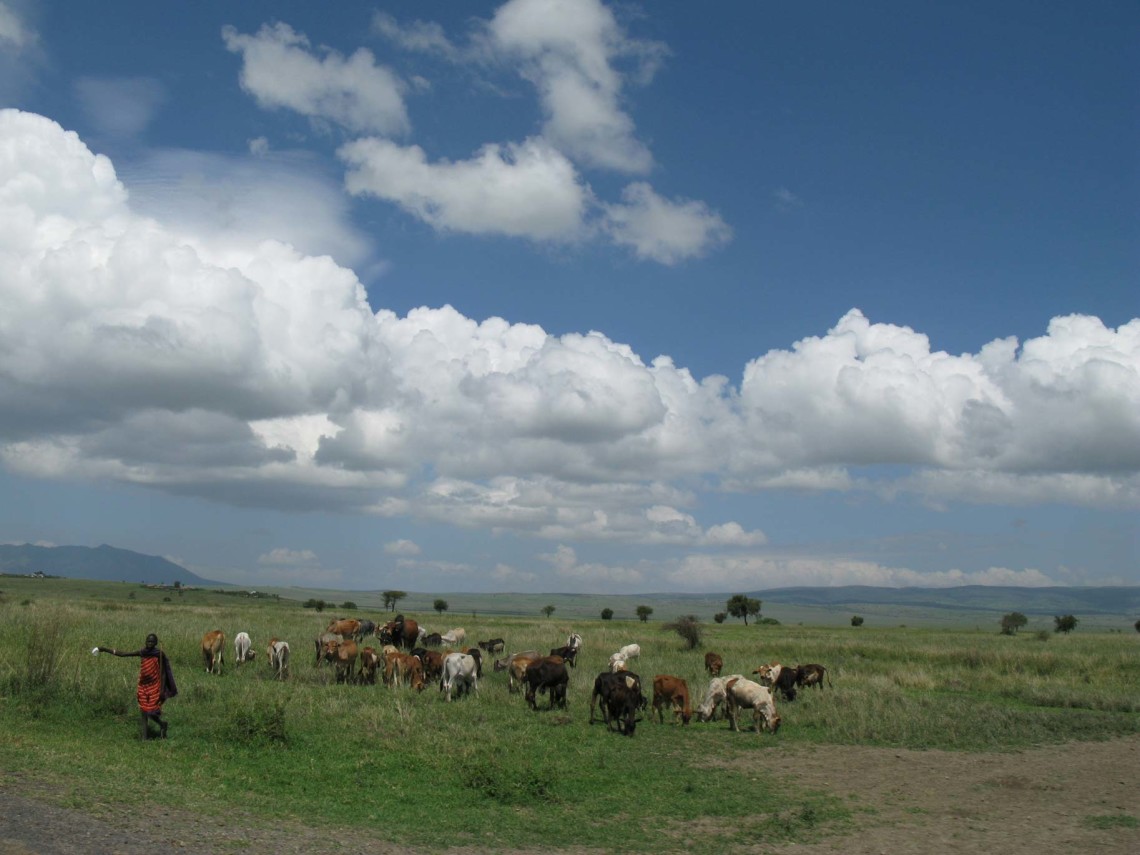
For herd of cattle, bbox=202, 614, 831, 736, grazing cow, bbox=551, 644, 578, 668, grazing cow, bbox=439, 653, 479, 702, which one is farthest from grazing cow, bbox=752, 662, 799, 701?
grazing cow, bbox=439, 653, 479, 702

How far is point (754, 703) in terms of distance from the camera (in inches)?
818

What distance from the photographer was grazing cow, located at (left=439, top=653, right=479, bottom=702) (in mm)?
22484

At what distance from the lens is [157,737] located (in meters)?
16.1

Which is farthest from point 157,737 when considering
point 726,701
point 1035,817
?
point 1035,817

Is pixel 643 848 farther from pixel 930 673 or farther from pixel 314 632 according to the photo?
pixel 314 632

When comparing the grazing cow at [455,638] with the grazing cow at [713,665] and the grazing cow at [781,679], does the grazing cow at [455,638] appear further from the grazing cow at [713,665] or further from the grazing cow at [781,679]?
the grazing cow at [781,679]

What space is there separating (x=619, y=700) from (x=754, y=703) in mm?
3706

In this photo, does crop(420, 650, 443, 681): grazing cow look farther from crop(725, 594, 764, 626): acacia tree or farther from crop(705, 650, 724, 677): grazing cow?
crop(725, 594, 764, 626): acacia tree

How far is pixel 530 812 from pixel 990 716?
15.5 metres

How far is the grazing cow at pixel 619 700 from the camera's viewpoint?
19.4m

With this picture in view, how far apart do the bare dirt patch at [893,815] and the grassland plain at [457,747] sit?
0.38 metres

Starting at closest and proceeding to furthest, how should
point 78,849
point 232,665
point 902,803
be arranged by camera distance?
point 78,849
point 902,803
point 232,665

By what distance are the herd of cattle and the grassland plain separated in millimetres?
603

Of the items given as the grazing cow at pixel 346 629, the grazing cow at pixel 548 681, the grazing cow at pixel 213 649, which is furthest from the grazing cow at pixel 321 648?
the grazing cow at pixel 548 681
